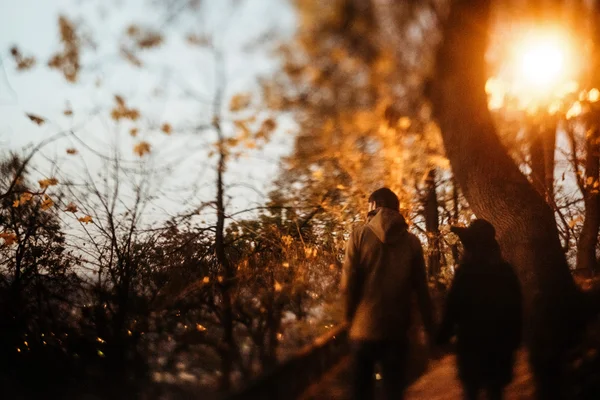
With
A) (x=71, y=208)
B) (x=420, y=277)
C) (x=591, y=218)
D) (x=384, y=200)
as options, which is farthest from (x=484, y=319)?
(x=591, y=218)

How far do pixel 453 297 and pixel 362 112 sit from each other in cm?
523

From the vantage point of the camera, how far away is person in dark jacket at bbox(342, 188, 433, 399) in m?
3.67

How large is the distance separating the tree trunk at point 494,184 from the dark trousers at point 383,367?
7.13 feet

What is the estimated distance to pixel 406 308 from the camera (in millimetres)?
3729

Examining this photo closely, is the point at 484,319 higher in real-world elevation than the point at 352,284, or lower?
lower

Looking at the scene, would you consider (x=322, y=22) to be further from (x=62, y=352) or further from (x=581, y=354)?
(x=62, y=352)

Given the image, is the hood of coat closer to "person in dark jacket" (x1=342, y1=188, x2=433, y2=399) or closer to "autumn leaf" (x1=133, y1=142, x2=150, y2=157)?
"person in dark jacket" (x1=342, y1=188, x2=433, y2=399)

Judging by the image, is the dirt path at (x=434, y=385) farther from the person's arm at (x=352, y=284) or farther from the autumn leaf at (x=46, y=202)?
the autumn leaf at (x=46, y=202)

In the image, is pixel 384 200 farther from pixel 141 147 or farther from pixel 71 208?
pixel 71 208

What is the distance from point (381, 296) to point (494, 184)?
3685 millimetres

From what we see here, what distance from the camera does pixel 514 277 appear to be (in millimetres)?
3832

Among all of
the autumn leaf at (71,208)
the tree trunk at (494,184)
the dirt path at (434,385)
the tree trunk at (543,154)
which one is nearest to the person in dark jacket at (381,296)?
the dirt path at (434,385)

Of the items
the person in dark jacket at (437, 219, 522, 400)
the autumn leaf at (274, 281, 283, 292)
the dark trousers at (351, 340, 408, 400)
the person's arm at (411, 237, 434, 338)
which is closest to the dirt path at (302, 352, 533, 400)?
the dark trousers at (351, 340, 408, 400)

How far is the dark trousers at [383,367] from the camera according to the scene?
3682mm
